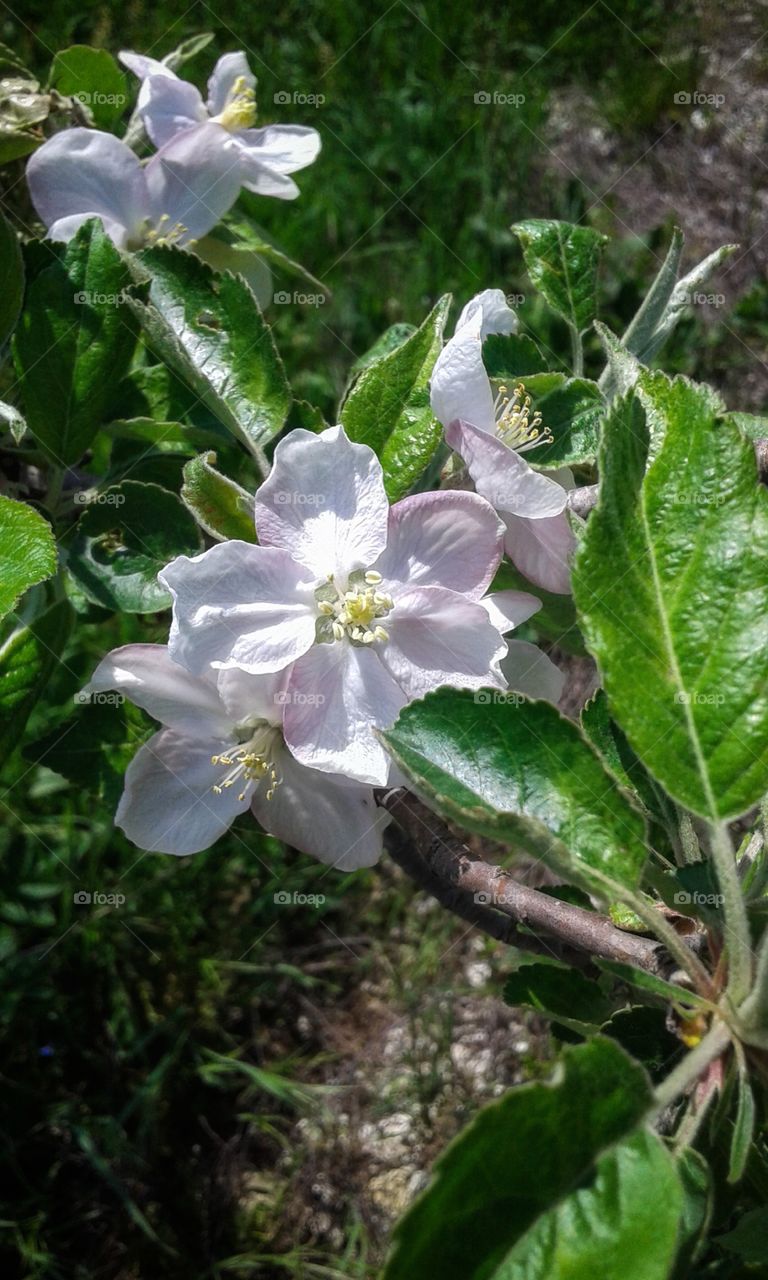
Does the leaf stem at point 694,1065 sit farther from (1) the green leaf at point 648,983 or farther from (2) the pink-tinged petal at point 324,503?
(2) the pink-tinged petal at point 324,503


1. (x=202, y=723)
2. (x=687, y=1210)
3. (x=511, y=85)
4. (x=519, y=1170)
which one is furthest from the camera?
(x=511, y=85)

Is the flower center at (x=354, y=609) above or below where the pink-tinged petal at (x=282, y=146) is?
below

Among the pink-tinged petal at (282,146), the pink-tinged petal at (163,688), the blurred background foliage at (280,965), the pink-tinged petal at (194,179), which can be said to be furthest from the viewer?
the blurred background foliage at (280,965)

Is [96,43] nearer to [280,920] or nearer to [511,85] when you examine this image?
[511,85]

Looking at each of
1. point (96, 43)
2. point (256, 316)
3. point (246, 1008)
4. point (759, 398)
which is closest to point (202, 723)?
point (256, 316)

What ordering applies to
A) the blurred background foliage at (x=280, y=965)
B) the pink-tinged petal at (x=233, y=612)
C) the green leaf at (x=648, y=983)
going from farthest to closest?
1. the blurred background foliage at (x=280, y=965)
2. the pink-tinged petal at (x=233, y=612)
3. the green leaf at (x=648, y=983)

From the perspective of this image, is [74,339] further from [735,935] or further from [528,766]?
[735,935]

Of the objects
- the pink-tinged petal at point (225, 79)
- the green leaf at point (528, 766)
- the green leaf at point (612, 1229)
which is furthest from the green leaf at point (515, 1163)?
the pink-tinged petal at point (225, 79)
